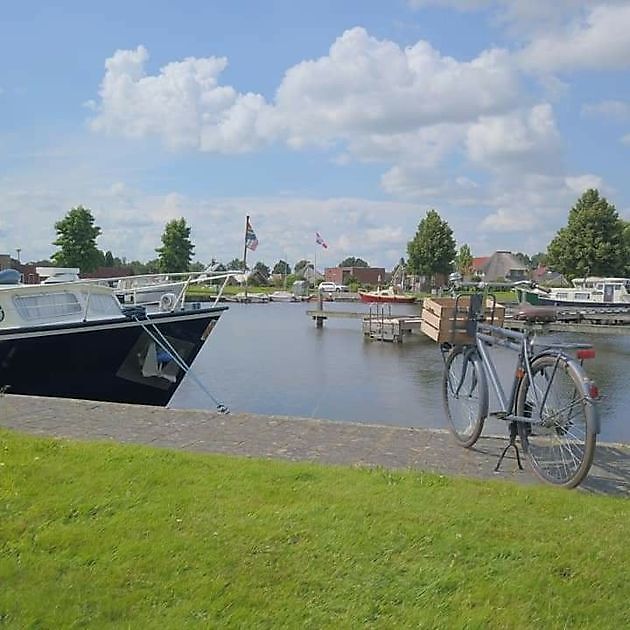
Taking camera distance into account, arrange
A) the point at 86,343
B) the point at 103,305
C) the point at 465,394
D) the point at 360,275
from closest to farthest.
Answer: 1. the point at 465,394
2. the point at 86,343
3. the point at 103,305
4. the point at 360,275

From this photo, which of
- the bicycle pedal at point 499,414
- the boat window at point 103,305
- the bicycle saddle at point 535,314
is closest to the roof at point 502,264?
the boat window at point 103,305

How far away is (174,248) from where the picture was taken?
85.6m

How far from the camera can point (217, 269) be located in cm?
1633

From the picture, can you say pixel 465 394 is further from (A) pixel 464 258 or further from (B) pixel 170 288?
(A) pixel 464 258

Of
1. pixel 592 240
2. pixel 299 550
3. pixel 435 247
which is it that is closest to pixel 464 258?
pixel 435 247

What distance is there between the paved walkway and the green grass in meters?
0.77

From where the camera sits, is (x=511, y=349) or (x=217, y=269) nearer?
(x=511, y=349)

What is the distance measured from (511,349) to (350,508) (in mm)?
2296

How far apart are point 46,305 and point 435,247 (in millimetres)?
74425

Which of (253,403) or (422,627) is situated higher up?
(422,627)

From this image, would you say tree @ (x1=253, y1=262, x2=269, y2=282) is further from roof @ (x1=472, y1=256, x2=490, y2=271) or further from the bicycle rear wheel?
the bicycle rear wheel

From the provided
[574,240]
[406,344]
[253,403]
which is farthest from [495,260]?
[253,403]

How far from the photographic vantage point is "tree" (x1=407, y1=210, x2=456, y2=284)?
277 feet

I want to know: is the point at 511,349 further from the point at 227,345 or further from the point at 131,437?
the point at 227,345
